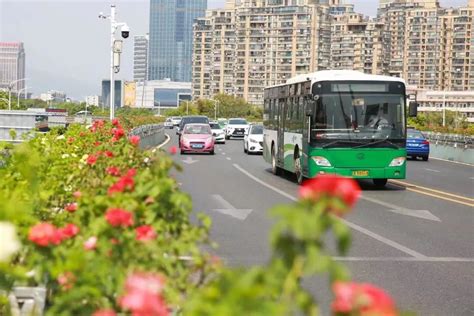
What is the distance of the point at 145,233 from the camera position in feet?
14.5

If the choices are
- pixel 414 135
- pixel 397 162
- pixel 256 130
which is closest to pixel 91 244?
pixel 397 162

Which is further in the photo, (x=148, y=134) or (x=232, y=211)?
(x=148, y=134)

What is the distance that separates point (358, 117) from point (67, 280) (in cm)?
1902

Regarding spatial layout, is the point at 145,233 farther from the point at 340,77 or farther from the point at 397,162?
the point at 397,162

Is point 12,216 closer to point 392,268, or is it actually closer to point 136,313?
point 136,313

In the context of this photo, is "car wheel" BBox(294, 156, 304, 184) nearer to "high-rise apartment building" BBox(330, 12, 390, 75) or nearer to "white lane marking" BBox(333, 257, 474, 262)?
"white lane marking" BBox(333, 257, 474, 262)

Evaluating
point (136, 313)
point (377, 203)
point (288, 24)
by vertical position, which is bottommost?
point (377, 203)

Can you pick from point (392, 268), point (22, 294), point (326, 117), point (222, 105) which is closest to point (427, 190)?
point (326, 117)

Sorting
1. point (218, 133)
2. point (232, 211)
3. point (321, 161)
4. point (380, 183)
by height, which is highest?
point (321, 161)

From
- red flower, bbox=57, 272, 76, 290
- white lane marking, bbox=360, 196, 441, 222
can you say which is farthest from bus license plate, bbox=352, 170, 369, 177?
red flower, bbox=57, 272, 76, 290

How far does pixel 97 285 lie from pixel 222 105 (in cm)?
17679

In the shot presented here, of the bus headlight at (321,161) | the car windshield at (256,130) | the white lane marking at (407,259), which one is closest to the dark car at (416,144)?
the car windshield at (256,130)

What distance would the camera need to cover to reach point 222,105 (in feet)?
592

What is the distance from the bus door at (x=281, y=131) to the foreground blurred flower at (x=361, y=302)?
23.7m
